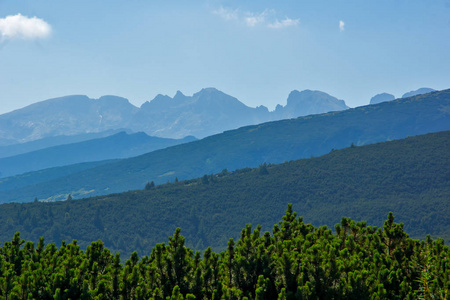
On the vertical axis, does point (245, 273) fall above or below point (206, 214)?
above

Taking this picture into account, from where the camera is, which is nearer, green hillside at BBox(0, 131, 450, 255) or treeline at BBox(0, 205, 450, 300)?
treeline at BBox(0, 205, 450, 300)

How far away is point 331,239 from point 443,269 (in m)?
3.96

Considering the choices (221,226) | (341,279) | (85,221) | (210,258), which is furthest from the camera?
(221,226)

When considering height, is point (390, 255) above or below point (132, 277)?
below

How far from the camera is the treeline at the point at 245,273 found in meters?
12.2

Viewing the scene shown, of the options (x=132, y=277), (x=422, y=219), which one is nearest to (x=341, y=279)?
(x=132, y=277)

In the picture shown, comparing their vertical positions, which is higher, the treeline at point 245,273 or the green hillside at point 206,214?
the treeline at point 245,273

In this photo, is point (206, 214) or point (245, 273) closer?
point (245, 273)

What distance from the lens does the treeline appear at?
1223cm

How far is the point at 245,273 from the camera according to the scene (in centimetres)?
1348

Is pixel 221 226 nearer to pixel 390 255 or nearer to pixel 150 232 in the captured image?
pixel 150 232

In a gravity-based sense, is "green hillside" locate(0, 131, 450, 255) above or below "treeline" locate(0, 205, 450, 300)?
below

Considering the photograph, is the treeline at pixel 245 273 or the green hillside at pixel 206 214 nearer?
the treeline at pixel 245 273

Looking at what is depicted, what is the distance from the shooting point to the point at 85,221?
175m
